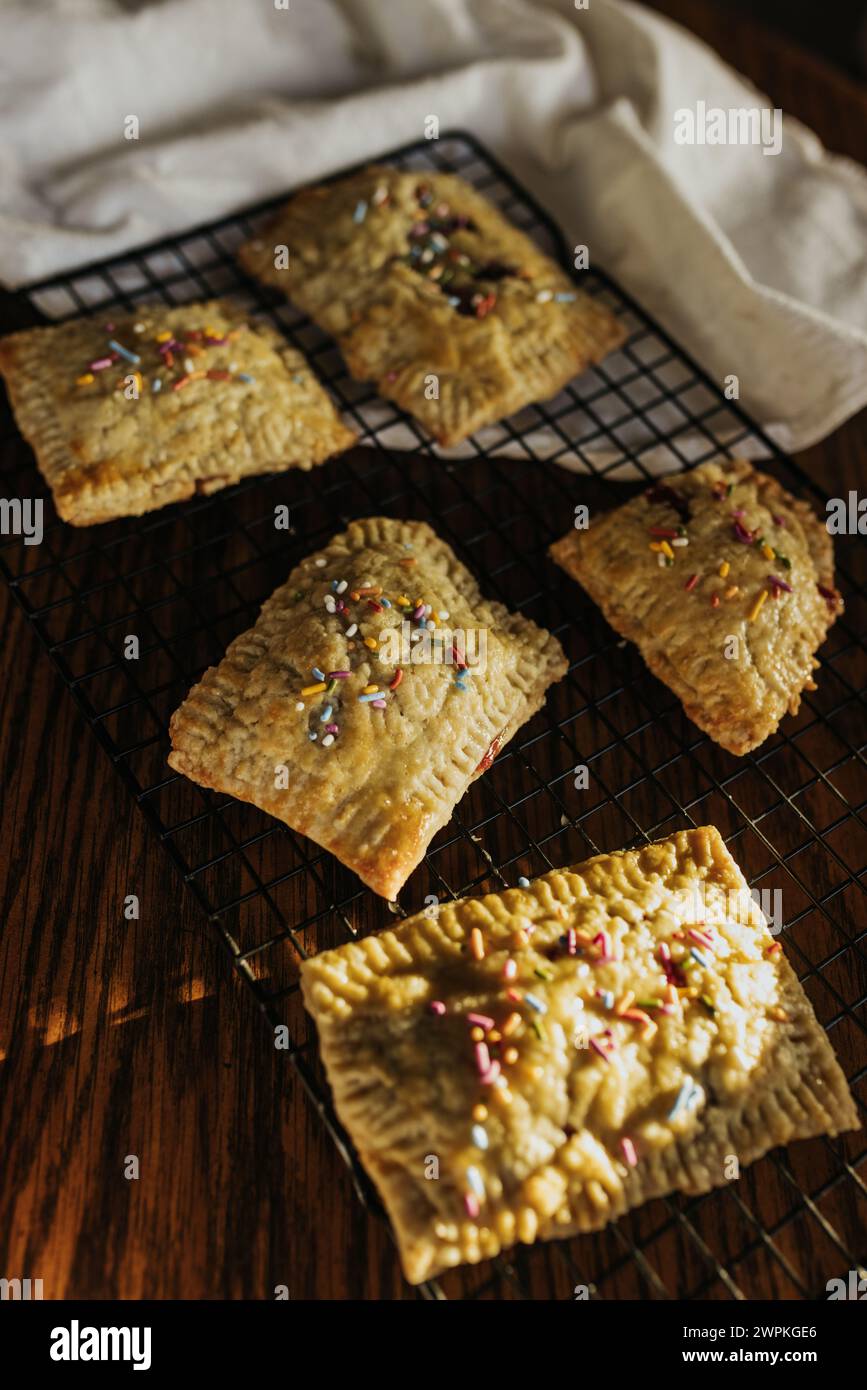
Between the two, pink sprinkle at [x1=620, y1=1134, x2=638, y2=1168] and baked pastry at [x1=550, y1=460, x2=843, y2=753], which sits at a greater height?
baked pastry at [x1=550, y1=460, x2=843, y2=753]

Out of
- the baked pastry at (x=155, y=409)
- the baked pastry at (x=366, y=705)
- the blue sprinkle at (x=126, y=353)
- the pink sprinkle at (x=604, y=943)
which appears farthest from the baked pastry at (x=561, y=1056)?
the blue sprinkle at (x=126, y=353)

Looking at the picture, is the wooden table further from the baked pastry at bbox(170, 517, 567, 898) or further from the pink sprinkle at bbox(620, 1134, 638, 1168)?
the pink sprinkle at bbox(620, 1134, 638, 1168)

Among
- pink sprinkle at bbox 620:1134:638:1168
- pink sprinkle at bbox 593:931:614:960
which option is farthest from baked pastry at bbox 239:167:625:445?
pink sprinkle at bbox 620:1134:638:1168

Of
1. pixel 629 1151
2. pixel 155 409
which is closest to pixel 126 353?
pixel 155 409

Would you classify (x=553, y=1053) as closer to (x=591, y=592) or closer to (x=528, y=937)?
(x=528, y=937)

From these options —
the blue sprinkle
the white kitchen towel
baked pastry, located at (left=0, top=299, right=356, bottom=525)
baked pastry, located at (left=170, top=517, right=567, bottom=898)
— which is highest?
the white kitchen towel
